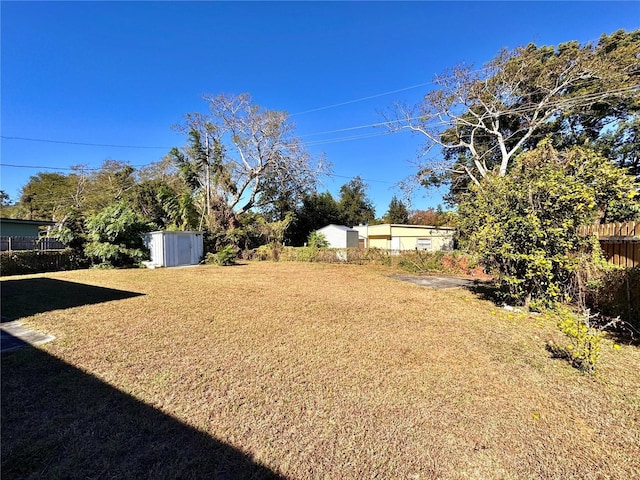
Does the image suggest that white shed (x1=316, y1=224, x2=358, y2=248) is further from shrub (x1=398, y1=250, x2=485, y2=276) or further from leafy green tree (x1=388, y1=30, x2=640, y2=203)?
shrub (x1=398, y1=250, x2=485, y2=276)

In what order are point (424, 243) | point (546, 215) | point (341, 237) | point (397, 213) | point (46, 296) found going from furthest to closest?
1. point (397, 213)
2. point (341, 237)
3. point (424, 243)
4. point (46, 296)
5. point (546, 215)

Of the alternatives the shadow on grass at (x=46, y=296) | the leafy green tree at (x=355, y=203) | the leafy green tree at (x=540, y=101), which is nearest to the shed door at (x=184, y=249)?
the shadow on grass at (x=46, y=296)

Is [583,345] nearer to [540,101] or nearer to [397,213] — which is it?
[540,101]

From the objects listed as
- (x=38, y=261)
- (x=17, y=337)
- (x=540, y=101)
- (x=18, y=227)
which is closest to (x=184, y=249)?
(x=38, y=261)

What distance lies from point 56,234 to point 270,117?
49.0 feet

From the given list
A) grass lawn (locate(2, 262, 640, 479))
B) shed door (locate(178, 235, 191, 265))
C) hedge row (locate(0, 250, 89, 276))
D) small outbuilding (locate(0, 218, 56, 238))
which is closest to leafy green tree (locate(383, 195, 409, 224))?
shed door (locate(178, 235, 191, 265))

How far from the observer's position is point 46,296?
668 centimetres

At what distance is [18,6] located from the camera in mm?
6375

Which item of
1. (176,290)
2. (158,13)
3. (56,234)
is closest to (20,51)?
(158,13)

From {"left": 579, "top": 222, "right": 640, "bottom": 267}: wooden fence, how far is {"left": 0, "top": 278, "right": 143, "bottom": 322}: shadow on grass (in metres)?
9.63

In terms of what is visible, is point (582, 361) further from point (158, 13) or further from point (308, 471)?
point (158, 13)

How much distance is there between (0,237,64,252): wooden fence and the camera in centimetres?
1316

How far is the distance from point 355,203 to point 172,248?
25.4 meters

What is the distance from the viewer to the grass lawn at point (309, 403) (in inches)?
71.0
